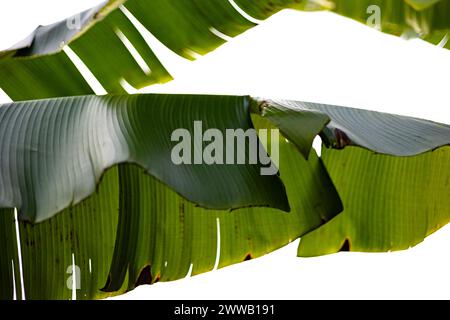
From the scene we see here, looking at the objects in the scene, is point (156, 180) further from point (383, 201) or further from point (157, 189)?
point (383, 201)

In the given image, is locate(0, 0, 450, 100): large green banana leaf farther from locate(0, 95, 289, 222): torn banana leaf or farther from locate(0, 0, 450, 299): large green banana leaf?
locate(0, 95, 289, 222): torn banana leaf

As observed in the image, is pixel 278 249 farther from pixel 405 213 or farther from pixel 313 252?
pixel 405 213

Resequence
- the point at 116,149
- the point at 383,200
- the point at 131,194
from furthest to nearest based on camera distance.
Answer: the point at 383,200, the point at 131,194, the point at 116,149

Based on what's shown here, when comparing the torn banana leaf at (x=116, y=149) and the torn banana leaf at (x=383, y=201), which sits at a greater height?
the torn banana leaf at (x=116, y=149)

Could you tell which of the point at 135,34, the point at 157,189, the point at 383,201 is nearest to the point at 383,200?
the point at 383,201

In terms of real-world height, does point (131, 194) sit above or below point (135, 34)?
below

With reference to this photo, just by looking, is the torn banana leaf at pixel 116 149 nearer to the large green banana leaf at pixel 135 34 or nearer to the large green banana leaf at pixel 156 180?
the large green banana leaf at pixel 156 180

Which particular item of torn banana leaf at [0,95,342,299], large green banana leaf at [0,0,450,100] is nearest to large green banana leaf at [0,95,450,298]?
torn banana leaf at [0,95,342,299]

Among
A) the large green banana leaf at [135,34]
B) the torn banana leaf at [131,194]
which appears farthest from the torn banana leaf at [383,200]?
the large green banana leaf at [135,34]

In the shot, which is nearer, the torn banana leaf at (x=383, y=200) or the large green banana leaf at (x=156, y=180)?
the large green banana leaf at (x=156, y=180)

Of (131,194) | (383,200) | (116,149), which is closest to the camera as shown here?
(116,149)

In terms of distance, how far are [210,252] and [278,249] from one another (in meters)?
0.12

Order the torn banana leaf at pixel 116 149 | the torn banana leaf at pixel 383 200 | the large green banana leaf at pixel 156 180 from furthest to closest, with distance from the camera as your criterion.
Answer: the torn banana leaf at pixel 383 200 → the large green banana leaf at pixel 156 180 → the torn banana leaf at pixel 116 149
